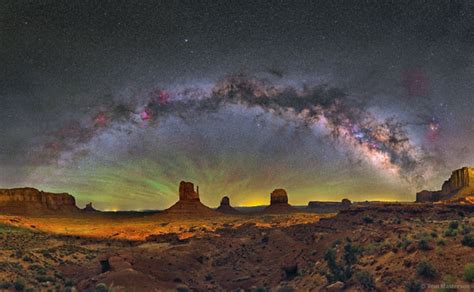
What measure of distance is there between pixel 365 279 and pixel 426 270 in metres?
3.46

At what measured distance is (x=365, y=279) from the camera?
21953 millimetres

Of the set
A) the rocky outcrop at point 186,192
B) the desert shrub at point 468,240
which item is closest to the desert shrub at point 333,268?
the desert shrub at point 468,240

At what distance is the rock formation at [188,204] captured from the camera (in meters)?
125

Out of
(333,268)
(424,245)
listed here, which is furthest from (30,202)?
(424,245)

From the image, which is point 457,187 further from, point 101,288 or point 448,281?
point 101,288

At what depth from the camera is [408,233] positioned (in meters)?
27.7

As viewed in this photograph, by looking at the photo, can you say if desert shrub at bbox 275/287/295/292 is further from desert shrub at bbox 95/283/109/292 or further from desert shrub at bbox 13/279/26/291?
desert shrub at bbox 13/279/26/291

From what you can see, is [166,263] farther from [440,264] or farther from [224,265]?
[440,264]

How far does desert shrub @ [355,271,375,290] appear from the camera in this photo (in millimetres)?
21372

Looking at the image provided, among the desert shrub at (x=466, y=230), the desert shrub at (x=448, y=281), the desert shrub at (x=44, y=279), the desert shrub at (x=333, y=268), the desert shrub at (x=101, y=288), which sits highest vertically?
the desert shrub at (x=466, y=230)

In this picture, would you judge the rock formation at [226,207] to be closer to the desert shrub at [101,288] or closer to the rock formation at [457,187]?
the rock formation at [457,187]

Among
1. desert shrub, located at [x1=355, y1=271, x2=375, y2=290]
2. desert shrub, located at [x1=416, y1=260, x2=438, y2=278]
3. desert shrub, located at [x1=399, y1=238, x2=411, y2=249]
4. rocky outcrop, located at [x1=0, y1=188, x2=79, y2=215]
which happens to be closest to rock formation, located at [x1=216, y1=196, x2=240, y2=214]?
rocky outcrop, located at [x1=0, y1=188, x2=79, y2=215]

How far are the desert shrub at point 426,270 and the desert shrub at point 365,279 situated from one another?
2.59m

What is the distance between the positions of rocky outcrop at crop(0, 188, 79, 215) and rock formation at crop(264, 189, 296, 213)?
2825 inches
